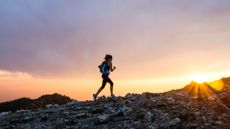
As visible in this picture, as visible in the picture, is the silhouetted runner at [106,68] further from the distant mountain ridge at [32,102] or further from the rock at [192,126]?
the distant mountain ridge at [32,102]

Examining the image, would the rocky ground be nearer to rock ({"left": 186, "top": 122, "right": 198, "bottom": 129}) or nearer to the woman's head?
rock ({"left": 186, "top": 122, "right": 198, "bottom": 129})

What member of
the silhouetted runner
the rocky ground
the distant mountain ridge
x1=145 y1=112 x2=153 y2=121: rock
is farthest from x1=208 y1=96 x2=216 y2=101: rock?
the distant mountain ridge

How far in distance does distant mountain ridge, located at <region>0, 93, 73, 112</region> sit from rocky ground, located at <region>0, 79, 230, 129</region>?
1558 cm

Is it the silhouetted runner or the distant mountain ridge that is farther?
the distant mountain ridge

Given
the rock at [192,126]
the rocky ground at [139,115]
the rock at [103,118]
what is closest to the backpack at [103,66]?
the rocky ground at [139,115]

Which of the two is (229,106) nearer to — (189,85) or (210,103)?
(210,103)

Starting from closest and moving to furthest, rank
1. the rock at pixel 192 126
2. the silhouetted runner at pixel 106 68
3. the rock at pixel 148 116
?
1. the rock at pixel 192 126
2. the rock at pixel 148 116
3. the silhouetted runner at pixel 106 68

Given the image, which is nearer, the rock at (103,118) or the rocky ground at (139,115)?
the rocky ground at (139,115)

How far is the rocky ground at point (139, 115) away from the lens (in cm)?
2098

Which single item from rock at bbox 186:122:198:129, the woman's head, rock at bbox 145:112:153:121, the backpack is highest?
the woman's head

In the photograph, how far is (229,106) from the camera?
23.6m

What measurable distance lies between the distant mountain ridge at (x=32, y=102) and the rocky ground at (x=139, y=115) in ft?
51.1

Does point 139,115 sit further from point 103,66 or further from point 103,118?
point 103,66

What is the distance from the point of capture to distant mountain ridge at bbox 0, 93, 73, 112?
42.6 meters
